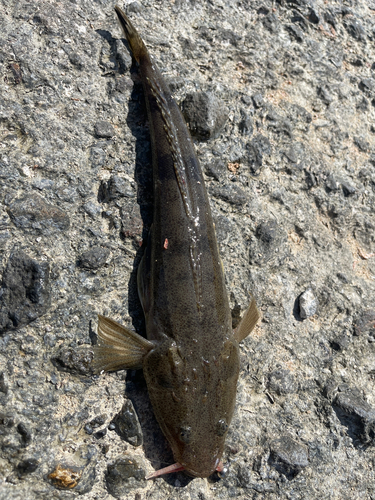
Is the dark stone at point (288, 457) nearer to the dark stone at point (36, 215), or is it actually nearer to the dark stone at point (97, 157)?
the dark stone at point (36, 215)

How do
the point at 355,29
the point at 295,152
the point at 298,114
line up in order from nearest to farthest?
the point at 295,152 → the point at 298,114 → the point at 355,29

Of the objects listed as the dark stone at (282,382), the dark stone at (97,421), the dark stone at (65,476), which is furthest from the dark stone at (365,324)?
the dark stone at (65,476)

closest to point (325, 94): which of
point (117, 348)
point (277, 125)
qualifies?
point (277, 125)

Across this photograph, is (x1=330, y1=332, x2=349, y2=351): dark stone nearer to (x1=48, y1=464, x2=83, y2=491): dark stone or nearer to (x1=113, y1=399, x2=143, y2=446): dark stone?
(x1=113, y1=399, x2=143, y2=446): dark stone

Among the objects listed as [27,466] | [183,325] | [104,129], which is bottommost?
[27,466]

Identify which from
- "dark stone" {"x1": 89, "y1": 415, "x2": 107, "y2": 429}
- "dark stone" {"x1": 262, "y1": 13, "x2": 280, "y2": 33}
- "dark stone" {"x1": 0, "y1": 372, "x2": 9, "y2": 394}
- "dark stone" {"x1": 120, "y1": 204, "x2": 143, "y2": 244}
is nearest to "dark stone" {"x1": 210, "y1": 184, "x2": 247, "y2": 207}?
"dark stone" {"x1": 120, "y1": 204, "x2": 143, "y2": 244}

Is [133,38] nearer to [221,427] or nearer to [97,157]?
[97,157]
